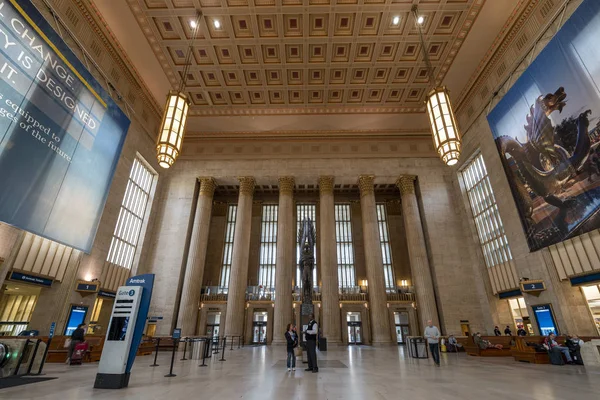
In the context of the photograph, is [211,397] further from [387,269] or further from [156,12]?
[387,269]

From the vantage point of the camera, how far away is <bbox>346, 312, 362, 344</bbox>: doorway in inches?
747

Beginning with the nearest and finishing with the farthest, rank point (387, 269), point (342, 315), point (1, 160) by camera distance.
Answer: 1. point (1, 160)
2. point (342, 315)
3. point (387, 269)

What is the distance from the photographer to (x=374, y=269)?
58.6ft

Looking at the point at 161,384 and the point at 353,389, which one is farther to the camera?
the point at 161,384

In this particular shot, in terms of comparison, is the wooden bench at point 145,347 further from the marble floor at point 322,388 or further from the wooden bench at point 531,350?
the wooden bench at point 531,350

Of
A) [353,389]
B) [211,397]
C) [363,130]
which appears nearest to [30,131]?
[211,397]

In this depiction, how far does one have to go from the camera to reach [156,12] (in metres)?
13.4

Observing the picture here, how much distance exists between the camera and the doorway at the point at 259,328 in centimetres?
1905

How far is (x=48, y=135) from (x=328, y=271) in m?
14.8

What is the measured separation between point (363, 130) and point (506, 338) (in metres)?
14.3

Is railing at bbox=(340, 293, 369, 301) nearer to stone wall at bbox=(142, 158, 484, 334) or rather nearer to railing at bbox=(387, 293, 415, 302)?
railing at bbox=(387, 293, 415, 302)

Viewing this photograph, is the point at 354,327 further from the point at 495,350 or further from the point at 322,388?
the point at 322,388

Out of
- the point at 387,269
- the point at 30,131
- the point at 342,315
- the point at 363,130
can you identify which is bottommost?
the point at 342,315

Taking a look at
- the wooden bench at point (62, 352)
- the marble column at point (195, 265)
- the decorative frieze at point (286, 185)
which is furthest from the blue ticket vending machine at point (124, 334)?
the decorative frieze at point (286, 185)
